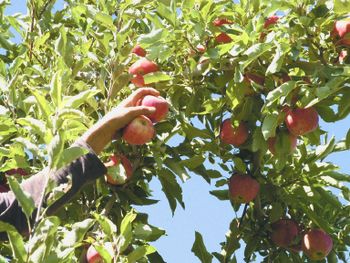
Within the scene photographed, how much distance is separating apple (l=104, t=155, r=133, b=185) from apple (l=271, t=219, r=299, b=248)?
0.93 metres

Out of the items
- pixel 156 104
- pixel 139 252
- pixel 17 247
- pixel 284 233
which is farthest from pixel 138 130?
pixel 284 233

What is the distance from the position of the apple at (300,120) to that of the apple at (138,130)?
611 mm

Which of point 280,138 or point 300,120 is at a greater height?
point 300,120

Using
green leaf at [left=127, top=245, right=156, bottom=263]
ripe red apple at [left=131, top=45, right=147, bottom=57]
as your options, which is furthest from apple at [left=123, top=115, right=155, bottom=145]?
ripe red apple at [left=131, top=45, right=147, bottom=57]

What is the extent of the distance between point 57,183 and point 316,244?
Result: 1.63 meters

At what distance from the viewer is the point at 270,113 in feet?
10.2

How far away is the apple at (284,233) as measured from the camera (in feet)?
12.3

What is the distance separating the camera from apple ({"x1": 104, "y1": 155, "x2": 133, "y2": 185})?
3059 millimetres

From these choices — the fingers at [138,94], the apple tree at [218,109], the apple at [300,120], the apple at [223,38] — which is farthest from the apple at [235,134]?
the fingers at [138,94]

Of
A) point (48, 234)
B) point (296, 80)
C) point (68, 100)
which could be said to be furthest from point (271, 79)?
point (48, 234)

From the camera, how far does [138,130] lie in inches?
113

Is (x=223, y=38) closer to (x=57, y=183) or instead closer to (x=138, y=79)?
(x=138, y=79)

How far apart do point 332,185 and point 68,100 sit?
1.68 meters

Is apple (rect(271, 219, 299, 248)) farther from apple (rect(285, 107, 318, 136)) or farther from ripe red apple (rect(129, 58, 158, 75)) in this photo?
ripe red apple (rect(129, 58, 158, 75))
